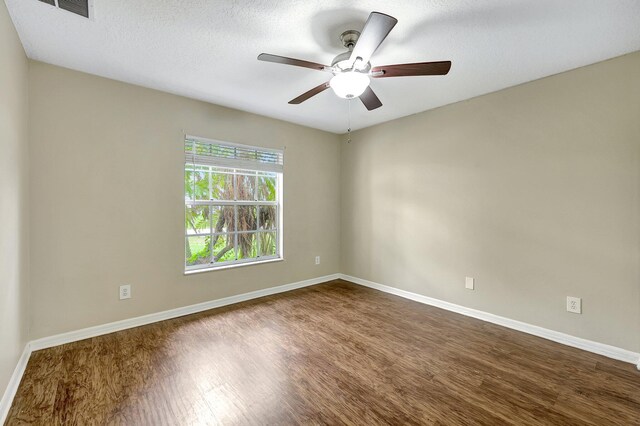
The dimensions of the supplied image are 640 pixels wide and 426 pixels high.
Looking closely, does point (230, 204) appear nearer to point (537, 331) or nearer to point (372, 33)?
point (372, 33)

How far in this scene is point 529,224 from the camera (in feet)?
8.89

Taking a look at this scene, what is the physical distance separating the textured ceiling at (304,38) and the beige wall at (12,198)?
25 cm

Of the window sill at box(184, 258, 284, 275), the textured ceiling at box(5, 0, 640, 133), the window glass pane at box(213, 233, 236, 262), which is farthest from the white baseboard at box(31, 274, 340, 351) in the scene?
the textured ceiling at box(5, 0, 640, 133)

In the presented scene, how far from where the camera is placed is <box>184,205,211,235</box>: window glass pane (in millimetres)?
3236

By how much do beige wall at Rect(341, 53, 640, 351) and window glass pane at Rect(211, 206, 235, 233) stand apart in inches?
81.8

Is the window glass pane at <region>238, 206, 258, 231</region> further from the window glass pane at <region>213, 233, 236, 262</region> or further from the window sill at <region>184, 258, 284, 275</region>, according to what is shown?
the window sill at <region>184, 258, 284, 275</region>

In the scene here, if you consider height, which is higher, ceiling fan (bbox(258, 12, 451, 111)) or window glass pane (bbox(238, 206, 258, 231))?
ceiling fan (bbox(258, 12, 451, 111))

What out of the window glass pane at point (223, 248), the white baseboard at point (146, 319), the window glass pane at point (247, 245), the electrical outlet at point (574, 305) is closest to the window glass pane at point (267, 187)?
the window glass pane at point (247, 245)

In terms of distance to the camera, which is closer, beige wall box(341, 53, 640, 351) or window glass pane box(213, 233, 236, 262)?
beige wall box(341, 53, 640, 351)

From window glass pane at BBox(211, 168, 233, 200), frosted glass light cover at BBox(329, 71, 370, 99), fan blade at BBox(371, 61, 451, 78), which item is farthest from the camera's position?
window glass pane at BBox(211, 168, 233, 200)

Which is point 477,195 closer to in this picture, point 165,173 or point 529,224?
point 529,224

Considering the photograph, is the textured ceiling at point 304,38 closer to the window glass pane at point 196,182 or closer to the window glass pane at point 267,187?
the window glass pane at point 196,182

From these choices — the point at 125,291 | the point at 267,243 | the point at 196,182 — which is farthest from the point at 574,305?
the point at 125,291

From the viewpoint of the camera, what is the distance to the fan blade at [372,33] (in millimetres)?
1418
